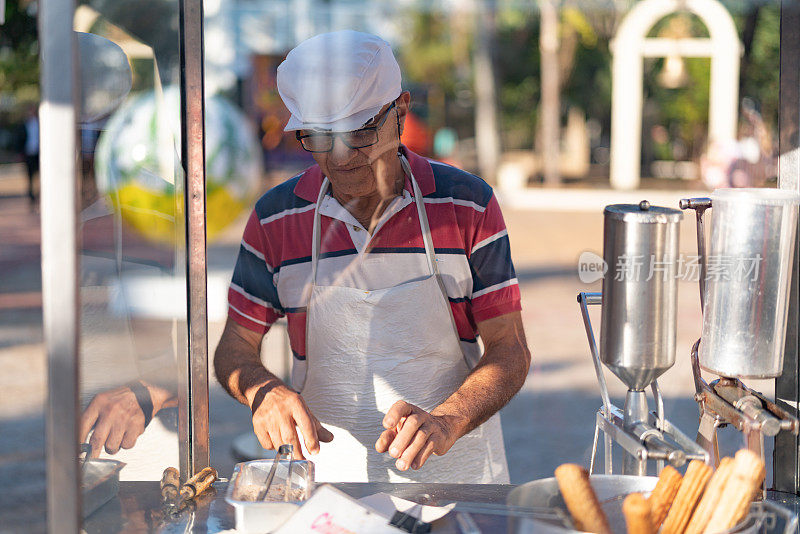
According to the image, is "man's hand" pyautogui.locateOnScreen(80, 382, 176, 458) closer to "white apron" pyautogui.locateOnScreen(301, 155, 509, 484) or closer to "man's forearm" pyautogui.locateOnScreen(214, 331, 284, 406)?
"man's forearm" pyautogui.locateOnScreen(214, 331, 284, 406)

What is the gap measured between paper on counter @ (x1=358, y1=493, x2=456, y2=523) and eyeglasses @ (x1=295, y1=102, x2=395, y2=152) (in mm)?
570

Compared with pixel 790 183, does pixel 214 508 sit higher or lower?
lower

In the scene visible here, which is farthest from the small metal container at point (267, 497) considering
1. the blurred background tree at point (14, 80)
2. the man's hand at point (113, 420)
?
the blurred background tree at point (14, 80)

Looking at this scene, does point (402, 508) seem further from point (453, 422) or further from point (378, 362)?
point (378, 362)

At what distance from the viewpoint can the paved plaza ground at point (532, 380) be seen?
1971mm

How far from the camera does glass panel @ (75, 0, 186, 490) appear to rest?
3.58 feet

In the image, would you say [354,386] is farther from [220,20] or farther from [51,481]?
[220,20]

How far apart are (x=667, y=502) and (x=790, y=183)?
568 mm

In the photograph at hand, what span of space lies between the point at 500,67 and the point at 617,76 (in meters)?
6.76

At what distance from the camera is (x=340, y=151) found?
1.40m

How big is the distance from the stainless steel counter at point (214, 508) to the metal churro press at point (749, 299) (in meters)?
0.30

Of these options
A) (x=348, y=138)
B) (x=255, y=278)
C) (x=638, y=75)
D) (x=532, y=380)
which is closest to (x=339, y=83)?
(x=348, y=138)

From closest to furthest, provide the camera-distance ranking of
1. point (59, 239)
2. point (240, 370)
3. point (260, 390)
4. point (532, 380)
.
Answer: point (59, 239), point (260, 390), point (240, 370), point (532, 380)

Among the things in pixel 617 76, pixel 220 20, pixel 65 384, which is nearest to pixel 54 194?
pixel 65 384
